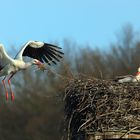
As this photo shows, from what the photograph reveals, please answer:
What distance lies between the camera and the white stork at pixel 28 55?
1662 cm

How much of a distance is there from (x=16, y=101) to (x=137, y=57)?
5923 mm

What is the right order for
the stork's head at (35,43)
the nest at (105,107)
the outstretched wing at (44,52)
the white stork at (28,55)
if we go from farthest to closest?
1. the outstretched wing at (44,52)
2. the stork's head at (35,43)
3. the white stork at (28,55)
4. the nest at (105,107)

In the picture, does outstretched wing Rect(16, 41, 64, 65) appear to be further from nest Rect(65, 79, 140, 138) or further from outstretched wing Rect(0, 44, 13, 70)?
nest Rect(65, 79, 140, 138)

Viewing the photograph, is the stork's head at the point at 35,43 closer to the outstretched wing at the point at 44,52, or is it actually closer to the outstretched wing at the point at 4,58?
the outstretched wing at the point at 44,52

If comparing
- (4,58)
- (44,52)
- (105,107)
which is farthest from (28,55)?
(105,107)

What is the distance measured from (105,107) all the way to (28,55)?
5175 mm

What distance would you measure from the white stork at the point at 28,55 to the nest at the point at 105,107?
3430 millimetres

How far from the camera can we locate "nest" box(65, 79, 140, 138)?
1259 cm

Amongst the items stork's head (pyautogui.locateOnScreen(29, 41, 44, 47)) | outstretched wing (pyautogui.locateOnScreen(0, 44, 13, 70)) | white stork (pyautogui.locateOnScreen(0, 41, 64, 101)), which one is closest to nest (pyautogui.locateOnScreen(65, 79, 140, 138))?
white stork (pyautogui.locateOnScreen(0, 41, 64, 101))

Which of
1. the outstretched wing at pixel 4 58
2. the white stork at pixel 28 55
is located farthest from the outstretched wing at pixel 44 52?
the outstretched wing at pixel 4 58

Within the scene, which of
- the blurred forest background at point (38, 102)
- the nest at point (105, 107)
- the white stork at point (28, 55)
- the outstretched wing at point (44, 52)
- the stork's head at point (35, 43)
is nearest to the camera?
the nest at point (105, 107)

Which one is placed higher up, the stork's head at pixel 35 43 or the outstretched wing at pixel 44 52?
the stork's head at pixel 35 43

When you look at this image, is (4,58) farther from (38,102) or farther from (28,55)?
(38,102)

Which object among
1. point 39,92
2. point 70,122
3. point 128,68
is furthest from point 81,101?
point 39,92
